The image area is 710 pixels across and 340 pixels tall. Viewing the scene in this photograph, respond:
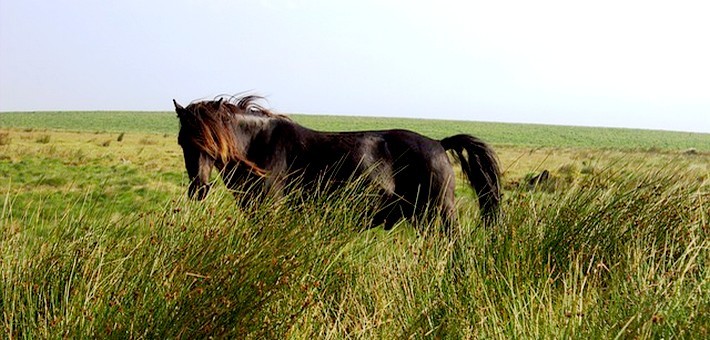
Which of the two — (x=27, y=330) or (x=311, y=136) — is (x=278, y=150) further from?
(x=27, y=330)

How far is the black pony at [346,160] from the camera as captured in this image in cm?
552

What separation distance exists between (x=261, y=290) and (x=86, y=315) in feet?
2.26

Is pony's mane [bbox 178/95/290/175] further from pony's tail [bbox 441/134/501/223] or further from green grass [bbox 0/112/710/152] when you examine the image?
green grass [bbox 0/112/710/152]

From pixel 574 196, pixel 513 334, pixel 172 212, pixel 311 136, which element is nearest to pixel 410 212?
pixel 311 136

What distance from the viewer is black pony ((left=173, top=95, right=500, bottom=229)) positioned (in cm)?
552

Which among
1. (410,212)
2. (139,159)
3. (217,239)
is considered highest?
(217,239)

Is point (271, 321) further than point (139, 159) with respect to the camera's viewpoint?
No

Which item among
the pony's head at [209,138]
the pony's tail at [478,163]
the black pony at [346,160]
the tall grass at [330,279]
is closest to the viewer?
the tall grass at [330,279]

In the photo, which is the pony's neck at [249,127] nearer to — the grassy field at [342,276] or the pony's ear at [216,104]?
the pony's ear at [216,104]

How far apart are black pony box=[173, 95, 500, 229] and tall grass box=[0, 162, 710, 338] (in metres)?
1.45

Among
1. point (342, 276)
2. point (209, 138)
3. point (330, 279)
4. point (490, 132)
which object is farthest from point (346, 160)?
point (490, 132)

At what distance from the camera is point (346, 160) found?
18.7 feet

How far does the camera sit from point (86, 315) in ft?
8.74

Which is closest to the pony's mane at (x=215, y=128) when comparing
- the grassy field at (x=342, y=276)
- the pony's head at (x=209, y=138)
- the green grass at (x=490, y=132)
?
the pony's head at (x=209, y=138)
